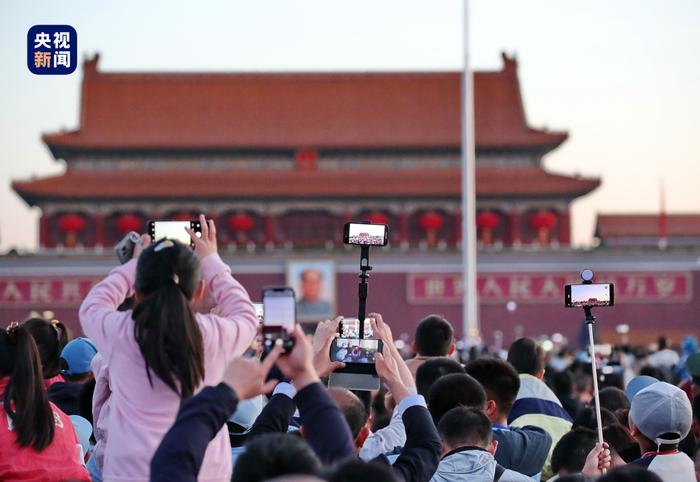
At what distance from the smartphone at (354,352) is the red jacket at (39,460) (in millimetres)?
821

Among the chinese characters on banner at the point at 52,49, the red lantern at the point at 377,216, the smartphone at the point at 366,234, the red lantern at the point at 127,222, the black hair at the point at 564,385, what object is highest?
the red lantern at the point at 377,216

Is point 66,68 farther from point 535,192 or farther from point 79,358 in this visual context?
point 535,192

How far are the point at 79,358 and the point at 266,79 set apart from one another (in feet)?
94.9

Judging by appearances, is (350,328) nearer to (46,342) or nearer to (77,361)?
(46,342)

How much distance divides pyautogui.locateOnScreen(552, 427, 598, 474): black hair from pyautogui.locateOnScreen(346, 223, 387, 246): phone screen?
3.49 ft

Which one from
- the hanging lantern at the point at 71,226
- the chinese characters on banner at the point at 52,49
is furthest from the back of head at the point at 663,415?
the hanging lantern at the point at 71,226

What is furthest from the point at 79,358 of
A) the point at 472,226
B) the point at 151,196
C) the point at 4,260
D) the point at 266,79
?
the point at 266,79

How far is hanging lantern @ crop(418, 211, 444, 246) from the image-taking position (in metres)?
31.6

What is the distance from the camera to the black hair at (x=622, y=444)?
183 inches

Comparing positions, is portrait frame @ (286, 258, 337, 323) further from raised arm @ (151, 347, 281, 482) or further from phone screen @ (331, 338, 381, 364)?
raised arm @ (151, 347, 281, 482)

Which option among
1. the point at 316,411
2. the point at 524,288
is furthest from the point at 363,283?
the point at 524,288

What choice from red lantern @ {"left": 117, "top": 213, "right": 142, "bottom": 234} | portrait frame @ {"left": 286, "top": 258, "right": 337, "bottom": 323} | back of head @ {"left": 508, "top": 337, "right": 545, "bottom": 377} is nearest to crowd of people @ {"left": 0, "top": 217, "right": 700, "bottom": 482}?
back of head @ {"left": 508, "top": 337, "right": 545, "bottom": 377}

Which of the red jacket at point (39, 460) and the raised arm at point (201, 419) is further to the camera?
the red jacket at point (39, 460)

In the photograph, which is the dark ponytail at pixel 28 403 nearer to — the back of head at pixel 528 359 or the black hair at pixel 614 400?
the back of head at pixel 528 359
